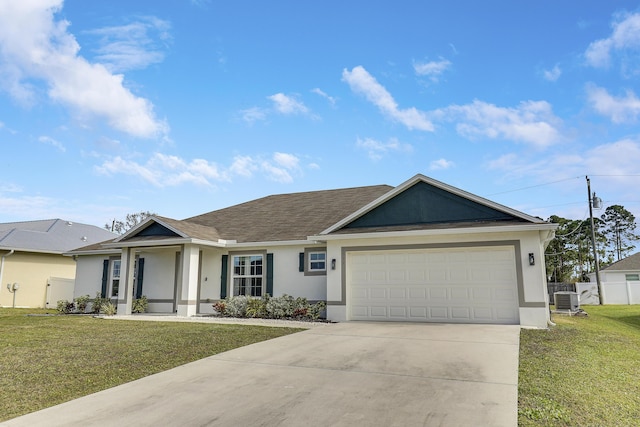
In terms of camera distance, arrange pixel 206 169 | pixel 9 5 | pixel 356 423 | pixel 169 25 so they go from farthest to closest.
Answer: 1. pixel 206 169
2. pixel 169 25
3. pixel 9 5
4. pixel 356 423

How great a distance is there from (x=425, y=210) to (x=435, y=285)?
Result: 90.1 inches

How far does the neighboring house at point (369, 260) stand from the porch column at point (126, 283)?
0.13 ft

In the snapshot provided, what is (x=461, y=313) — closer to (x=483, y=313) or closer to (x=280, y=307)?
(x=483, y=313)

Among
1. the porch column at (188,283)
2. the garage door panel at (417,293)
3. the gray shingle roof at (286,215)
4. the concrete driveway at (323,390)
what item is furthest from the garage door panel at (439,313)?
the porch column at (188,283)

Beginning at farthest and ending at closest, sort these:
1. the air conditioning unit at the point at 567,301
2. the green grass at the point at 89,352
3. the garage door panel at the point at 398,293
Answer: the air conditioning unit at the point at 567,301, the garage door panel at the point at 398,293, the green grass at the point at 89,352

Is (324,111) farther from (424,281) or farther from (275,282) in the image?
(424,281)

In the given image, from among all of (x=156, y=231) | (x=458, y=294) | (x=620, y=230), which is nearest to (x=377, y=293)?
(x=458, y=294)

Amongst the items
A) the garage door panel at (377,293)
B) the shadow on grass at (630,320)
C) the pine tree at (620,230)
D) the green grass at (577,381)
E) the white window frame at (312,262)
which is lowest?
the shadow on grass at (630,320)

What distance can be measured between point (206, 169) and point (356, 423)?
18.6m

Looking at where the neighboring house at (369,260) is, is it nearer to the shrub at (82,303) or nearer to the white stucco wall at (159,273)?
the white stucco wall at (159,273)

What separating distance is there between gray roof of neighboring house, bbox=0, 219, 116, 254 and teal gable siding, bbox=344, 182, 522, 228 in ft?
63.0

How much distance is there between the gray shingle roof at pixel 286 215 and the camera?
623 inches

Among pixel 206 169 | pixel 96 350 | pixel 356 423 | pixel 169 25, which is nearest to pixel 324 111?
pixel 169 25

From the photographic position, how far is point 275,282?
15.0m
